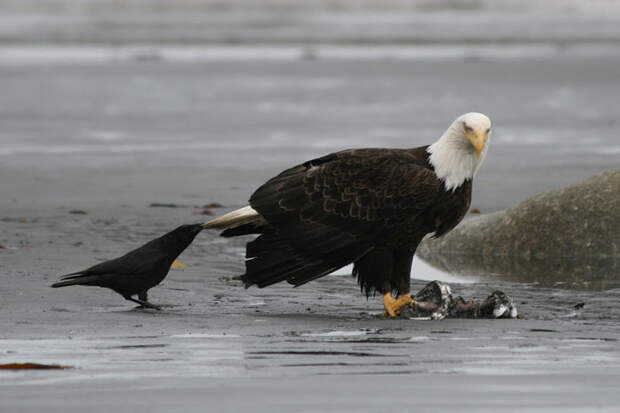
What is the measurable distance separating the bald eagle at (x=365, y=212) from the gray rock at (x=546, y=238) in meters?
1.74

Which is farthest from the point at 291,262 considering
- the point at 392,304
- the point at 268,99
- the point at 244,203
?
the point at 268,99

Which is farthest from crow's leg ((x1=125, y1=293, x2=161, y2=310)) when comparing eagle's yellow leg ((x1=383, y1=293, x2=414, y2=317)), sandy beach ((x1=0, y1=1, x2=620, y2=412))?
eagle's yellow leg ((x1=383, y1=293, x2=414, y2=317))

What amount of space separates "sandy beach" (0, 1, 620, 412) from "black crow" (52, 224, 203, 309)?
160 millimetres

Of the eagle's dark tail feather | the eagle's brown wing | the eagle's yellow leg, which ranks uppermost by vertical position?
the eagle's brown wing

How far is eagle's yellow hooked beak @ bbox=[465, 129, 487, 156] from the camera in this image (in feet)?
24.2

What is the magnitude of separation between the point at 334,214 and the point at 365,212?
0.66ft

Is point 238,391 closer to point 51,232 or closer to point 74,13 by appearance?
point 51,232

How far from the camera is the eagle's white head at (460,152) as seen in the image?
7465 mm

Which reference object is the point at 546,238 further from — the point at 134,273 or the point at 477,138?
the point at 134,273

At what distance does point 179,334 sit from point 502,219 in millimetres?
4158

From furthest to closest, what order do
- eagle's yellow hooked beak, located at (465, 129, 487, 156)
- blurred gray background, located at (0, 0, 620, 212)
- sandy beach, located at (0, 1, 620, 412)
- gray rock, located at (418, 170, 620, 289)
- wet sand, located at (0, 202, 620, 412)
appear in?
blurred gray background, located at (0, 0, 620, 212)
gray rock, located at (418, 170, 620, 289)
eagle's yellow hooked beak, located at (465, 129, 487, 156)
sandy beach, located at (0, 1, 620, 412)
wet sand, located at (0, 202, 620, 412)

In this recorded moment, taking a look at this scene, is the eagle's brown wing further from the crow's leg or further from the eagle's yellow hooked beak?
the crow's leg

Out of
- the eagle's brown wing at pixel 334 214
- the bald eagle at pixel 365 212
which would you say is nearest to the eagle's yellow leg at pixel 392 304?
the bald eagle at pixel 365 212

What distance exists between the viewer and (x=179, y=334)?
664 cm
